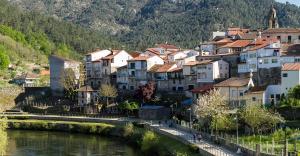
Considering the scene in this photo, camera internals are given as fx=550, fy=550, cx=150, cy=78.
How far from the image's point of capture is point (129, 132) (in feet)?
217

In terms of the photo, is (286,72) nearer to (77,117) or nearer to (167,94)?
(167,94)

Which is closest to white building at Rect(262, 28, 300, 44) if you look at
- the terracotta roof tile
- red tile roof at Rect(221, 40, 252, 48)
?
red tile roof at Rect(221, 40, 252, 48)

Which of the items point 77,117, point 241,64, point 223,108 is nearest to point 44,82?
point 77,117

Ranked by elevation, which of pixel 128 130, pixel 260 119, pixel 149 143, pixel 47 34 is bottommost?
pixel 149 143

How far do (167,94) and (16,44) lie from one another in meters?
89.2

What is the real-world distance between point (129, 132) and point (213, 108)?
12.9 meters

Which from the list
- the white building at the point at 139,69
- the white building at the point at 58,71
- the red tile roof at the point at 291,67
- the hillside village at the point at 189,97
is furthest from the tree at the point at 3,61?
the red tile roof at the point at 291,67

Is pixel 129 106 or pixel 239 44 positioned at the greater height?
pixel 239 44

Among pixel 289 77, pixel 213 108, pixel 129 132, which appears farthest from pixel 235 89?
pixel 129 132

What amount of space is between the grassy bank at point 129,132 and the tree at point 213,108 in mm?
4679

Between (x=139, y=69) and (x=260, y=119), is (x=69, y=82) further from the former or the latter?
(x=260, y=119)

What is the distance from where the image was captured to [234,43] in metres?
81.3

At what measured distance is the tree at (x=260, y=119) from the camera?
50594mm

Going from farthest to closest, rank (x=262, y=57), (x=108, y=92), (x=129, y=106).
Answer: (x=108, y=92) < (x=129, y=106) < (x=262, y=57)
